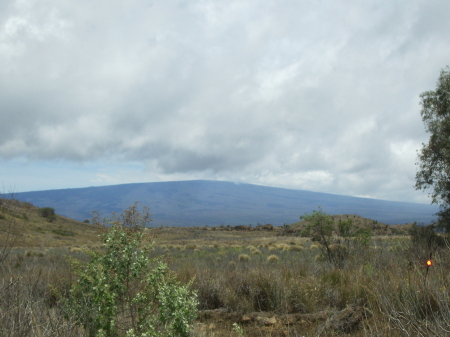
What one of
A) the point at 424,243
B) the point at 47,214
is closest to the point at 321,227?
the point at 424,243

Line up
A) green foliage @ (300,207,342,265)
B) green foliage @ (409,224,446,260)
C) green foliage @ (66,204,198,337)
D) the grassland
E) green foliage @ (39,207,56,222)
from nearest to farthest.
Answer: green foliage @ (66,204,198,337) < the grassland < green foliage @ (409,224,446,260) < green foliage @ (300,207,342,265) < green foliage @ (39,207,56,222)

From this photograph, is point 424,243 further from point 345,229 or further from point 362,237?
point 345,229

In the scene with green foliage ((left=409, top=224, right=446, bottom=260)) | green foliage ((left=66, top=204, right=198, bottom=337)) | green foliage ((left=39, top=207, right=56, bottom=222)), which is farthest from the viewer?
green foliage ((left=39, top=207, right=56, bottom=222))

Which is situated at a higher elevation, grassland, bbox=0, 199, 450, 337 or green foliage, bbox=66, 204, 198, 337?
green foliage, bbox=66, 204, 198, 337

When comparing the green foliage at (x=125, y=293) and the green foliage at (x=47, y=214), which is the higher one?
the green foliage at (x=125, y=293)

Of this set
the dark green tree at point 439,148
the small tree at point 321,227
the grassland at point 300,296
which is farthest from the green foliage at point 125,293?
the dark green tree at point 439,148

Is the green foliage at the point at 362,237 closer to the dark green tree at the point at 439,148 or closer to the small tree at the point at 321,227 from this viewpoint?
the small tree at the point at 321,227

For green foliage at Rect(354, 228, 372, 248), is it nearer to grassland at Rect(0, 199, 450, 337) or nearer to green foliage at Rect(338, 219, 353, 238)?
green foliage at Rect(338, 219, 353, 238)

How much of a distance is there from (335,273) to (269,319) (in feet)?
9.77

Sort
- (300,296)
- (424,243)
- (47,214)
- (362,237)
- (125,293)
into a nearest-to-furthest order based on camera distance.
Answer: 1. (125,293)
2. (300,296)
3. (424,243)
4. (362,237)
5. (47,214)

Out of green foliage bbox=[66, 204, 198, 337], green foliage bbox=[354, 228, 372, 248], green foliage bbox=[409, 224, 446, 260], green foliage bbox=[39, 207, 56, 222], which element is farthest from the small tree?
green foliage bbox=[39, 207, 56, 222]

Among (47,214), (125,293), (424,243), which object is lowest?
(47,214)

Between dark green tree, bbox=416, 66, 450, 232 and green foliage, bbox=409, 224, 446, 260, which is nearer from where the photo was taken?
green foliage, bbox=409, 224, 446, 260

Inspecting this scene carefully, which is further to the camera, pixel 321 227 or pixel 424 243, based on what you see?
pixel 321 227
